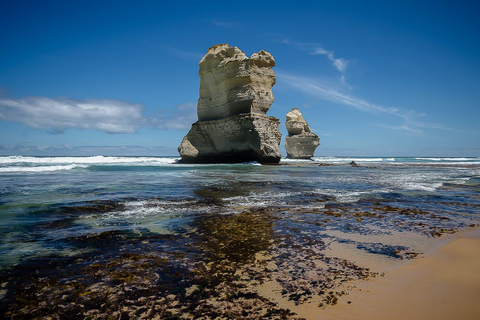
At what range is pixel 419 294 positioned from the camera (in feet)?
7.98

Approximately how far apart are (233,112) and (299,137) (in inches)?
1203

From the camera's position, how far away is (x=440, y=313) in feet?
6.95

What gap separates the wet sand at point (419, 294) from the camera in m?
2.11

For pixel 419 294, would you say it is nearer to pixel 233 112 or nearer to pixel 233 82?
pixel 233 82

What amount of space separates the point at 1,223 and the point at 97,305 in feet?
14.6

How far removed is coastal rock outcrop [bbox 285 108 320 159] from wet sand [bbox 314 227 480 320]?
5732 cm

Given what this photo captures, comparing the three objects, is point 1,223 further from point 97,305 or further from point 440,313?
point 440,313

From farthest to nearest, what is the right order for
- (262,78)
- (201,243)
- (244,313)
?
(262,78) → (201,243) → (244,313)

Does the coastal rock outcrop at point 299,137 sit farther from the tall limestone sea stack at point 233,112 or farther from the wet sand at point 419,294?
the wet sand at point 419,294

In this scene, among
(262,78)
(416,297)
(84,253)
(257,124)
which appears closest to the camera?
(416,297)

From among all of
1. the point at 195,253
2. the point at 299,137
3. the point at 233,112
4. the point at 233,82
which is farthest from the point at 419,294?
the point at 299,137

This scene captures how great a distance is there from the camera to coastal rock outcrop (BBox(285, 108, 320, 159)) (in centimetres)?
5897

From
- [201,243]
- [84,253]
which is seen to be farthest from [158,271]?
[84,253]

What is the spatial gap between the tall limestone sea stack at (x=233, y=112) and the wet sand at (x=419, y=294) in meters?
27.8
